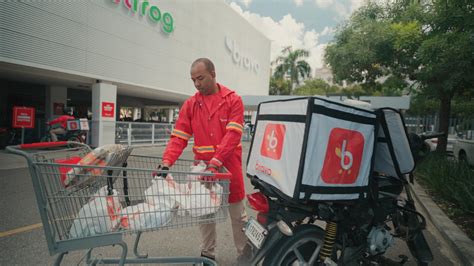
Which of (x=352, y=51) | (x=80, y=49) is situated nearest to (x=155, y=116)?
(x=80, y=49)

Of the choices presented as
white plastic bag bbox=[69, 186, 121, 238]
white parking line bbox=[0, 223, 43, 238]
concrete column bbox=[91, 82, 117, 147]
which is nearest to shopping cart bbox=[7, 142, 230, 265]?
white plastic bag bbox=[69, 186, 121, 238]

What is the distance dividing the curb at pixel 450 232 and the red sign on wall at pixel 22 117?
11.8 m

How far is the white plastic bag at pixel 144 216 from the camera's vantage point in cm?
189

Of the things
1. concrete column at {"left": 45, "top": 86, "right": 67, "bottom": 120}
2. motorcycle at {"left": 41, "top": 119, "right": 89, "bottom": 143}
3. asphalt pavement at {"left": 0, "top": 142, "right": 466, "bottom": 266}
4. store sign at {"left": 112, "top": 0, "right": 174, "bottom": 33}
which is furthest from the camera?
concrete column at {"left": 45, "top": 86, "right": 67, "bottom": 120}

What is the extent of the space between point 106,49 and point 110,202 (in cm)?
1387

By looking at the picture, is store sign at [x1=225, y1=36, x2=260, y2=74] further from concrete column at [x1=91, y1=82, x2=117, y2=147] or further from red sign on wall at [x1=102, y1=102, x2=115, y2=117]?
red sign on wall at [x1=102, y1=102, x2=115, y2=117]

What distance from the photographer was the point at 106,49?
45.2ft

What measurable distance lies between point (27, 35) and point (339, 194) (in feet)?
41.5

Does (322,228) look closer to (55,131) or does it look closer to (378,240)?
(378,240)

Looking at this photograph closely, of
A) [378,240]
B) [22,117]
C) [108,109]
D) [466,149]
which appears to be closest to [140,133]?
[108,109]

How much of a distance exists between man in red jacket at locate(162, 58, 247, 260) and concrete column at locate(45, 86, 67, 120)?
1678 centimetres

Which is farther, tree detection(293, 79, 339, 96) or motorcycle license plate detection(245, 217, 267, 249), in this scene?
tree detection(293, 79, 339, 96)

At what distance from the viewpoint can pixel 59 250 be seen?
5.60 feet

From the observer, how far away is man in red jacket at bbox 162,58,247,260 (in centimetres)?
242
